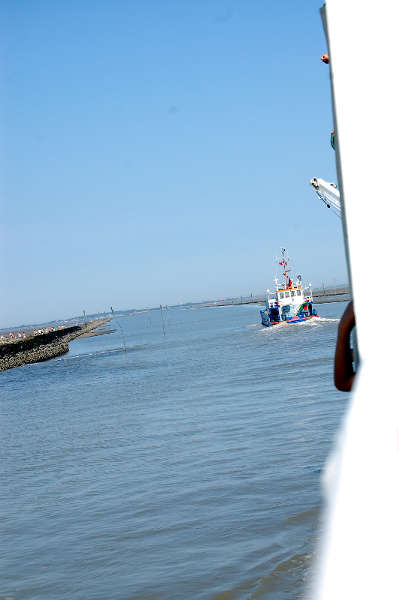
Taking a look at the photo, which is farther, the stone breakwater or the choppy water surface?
the stone breakwater

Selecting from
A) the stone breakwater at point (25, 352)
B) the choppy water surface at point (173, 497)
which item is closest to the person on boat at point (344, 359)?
the choppy water surface at point (173, 497)

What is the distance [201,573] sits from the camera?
4926 mm

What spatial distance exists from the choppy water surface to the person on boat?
9.82 ft

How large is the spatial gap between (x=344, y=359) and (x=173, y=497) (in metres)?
5.80

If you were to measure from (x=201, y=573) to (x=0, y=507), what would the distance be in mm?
4004

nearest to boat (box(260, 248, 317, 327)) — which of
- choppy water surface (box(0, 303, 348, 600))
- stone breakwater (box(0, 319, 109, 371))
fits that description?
stone breakwater (box(0, 319, 109, 371))

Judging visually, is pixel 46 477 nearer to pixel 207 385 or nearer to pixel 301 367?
pixel 207 385

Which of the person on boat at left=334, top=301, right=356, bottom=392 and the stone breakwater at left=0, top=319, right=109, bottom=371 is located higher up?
the person on boat at left=334, top=301, right=356, bottom=392

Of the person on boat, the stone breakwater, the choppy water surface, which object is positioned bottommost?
the stone breakwater

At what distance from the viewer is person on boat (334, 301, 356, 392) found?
1.70m

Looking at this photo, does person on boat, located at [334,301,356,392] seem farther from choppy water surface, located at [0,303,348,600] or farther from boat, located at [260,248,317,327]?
boat, located at [260,248,317,327]

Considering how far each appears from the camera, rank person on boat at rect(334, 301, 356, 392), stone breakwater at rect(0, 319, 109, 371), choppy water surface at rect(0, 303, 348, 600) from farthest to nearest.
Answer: stone breakwater at rect(0, 319, 109, 371) → choppy water surface at rect(0, 303, 348, 600) → person on boat at rect(334, 301, 356, 392)

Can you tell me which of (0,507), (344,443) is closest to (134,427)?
(0,507)

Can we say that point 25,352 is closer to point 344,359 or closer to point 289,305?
point 289,305
